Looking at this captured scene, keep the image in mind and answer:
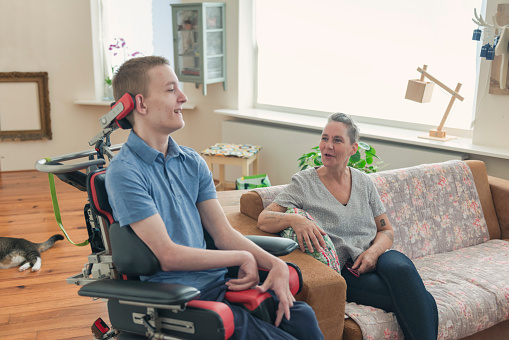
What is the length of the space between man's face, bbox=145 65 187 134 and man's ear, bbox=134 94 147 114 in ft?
0.03

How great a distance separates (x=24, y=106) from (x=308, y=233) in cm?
430

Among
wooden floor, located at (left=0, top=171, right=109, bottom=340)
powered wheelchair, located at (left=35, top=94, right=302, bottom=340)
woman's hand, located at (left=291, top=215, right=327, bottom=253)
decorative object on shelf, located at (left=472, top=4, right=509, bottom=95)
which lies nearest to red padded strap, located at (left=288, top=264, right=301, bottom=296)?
powered wheelchair, located at (left=35, top=94, right=302, bottom=340)

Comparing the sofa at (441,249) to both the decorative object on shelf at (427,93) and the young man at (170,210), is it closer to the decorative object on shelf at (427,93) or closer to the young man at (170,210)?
the young man at (170,210)

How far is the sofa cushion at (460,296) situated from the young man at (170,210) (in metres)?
0.51

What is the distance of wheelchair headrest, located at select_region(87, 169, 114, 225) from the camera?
1579 mm

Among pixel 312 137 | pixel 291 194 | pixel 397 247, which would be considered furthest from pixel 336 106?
pixel 291 194

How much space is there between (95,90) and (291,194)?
12.7 ft

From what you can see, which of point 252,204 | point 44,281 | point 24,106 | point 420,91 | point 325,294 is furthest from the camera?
point 24,106

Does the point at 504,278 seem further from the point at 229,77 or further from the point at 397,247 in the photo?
the point at 229,77

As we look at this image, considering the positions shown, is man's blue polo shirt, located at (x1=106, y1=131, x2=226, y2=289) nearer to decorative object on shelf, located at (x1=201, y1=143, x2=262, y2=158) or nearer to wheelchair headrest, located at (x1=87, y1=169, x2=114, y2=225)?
wheelchair headrest, located at (x1=87, y1=169, x2=114, y2=225)

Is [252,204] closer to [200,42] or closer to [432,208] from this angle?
[432,208]

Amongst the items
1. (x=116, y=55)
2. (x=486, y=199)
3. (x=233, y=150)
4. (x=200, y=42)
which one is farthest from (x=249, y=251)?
(x=116, y=55)

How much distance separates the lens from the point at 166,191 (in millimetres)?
1663

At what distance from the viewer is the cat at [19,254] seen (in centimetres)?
330
